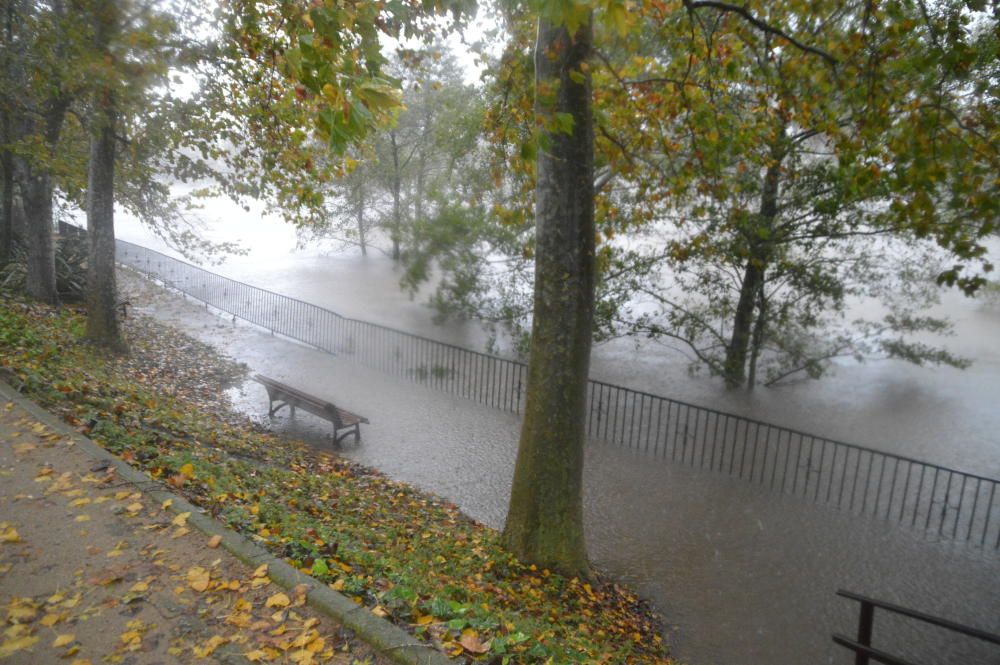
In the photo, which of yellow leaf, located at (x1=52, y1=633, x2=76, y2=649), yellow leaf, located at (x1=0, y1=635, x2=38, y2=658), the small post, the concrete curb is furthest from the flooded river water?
yellow leaf, located at (x1=0, y1=635, x2=38, y2=658)

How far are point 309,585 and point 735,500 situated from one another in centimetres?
651

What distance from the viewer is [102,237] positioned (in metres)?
11.6

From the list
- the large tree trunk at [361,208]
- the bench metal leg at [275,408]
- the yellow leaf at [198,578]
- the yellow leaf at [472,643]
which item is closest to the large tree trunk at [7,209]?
the bench metal leg at [275,408]

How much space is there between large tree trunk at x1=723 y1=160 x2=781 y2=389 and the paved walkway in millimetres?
8712

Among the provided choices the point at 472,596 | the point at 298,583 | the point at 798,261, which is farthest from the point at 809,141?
the point at 298,583

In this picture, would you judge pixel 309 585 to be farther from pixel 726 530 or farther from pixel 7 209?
pixel 7 209

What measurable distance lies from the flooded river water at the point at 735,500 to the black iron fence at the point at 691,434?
43 cm

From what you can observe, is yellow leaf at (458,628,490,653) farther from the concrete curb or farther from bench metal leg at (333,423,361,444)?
bench metal leg at (333,423,361,444)

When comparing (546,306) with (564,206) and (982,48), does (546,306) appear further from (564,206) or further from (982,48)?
(982,48)

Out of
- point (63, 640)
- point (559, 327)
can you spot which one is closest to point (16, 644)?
point (63, 640)

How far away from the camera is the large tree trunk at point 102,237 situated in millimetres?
11141

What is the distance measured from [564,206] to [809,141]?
26.5 feet

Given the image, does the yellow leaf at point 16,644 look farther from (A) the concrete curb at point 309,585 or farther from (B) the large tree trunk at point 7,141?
(B) the large tree trunk at point 7,141

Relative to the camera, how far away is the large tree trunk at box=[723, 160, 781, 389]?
11.4 metres
